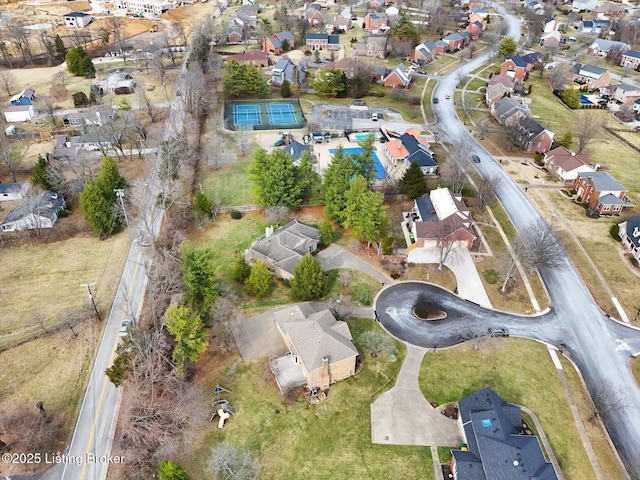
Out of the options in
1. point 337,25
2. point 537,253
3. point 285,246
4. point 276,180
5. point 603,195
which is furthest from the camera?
point 337,25

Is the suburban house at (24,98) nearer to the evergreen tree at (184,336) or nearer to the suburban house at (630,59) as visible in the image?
the evergreen tree at (184,336)

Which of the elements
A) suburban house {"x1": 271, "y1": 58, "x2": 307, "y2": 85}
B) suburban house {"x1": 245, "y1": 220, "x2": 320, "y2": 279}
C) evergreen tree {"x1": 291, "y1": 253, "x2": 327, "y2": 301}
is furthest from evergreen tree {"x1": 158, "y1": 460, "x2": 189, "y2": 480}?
suburban house {"x1": 271, "y1": 58, "x2": 307, "y2": 85}

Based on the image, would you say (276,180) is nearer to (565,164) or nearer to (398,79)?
(565,164)

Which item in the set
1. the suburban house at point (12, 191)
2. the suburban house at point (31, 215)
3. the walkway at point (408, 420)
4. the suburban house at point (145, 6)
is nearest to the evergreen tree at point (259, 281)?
the walkway at point (408, 420)

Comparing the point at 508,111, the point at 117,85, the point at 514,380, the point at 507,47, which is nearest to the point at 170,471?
the point at 514,380

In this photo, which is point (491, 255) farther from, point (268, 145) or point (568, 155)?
point (268, 145)

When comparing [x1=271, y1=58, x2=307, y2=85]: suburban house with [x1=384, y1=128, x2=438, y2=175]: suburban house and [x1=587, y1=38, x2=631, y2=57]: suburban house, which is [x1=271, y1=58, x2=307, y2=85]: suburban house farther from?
[x1=587, y1=38, x2=631, y2=57]: suburban house

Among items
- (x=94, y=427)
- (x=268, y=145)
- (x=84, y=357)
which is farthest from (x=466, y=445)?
(x=268, y=145)

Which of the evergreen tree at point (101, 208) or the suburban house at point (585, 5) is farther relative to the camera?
the suburban house at point (585, 5)
